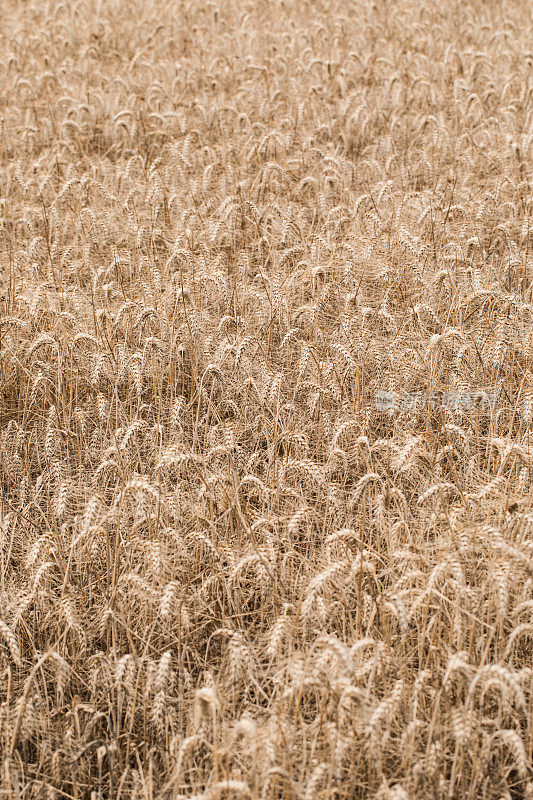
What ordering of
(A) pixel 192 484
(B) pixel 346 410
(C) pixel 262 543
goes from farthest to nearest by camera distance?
(B) pixel 346 410, (A) pixel 192 484, (C) pixel 262 543

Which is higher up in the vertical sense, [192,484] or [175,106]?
[175,106]

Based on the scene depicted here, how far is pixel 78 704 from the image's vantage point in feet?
6.91

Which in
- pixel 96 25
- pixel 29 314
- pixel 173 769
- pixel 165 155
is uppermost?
pixel 96 25

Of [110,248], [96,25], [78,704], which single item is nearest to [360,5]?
[96,25]

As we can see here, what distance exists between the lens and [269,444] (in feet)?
9.23

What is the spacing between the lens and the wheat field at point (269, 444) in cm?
200

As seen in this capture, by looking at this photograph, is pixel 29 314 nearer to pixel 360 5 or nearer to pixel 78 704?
pixel 78 704

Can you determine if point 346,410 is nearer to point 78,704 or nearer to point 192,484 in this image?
point 192,484

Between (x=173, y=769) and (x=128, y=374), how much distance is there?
5.40 feet

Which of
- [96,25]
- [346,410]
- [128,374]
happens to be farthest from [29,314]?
[96,25]

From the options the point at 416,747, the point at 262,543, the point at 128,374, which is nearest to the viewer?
the point at 416,747

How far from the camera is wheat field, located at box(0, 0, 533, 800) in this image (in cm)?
200

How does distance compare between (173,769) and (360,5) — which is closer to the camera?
(173,769)

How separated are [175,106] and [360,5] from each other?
2.81 meters
